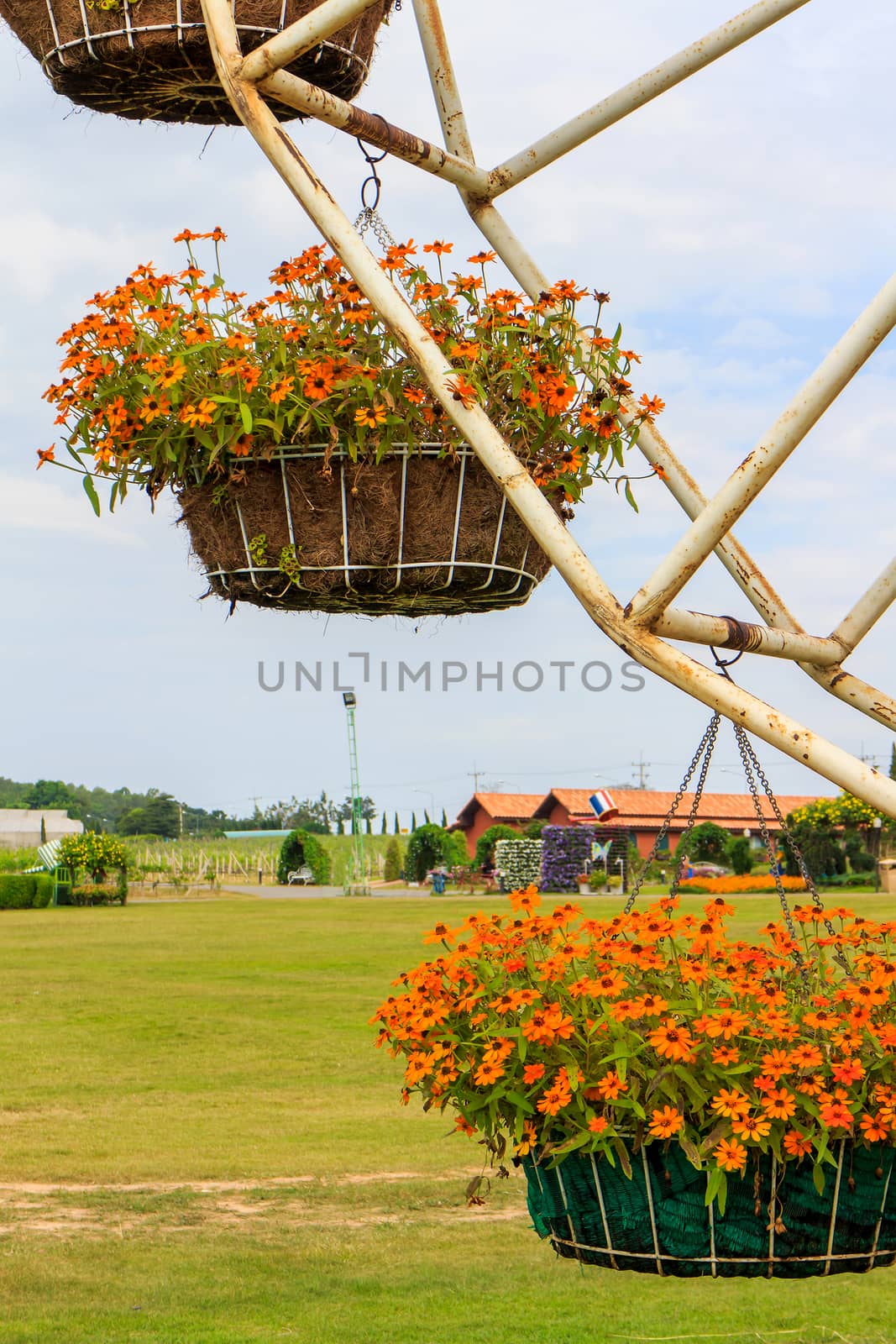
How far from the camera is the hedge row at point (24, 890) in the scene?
29.3m

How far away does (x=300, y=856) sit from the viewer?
44.5 meters

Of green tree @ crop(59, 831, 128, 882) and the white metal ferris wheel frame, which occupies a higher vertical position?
the white metal ferris wheel frame

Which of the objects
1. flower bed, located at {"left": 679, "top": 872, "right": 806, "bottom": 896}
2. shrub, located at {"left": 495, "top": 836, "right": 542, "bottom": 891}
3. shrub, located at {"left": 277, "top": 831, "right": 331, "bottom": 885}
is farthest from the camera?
shrub, located at {"left": 277, "top": 831, "right": 331, "bottom": 885}

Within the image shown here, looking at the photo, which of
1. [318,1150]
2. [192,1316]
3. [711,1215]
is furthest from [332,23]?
[318,1150]

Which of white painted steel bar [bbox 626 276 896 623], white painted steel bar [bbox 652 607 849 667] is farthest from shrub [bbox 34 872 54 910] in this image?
white painted steel bar [bbox 626 276 896 623]

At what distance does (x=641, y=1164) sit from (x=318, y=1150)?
643 cm

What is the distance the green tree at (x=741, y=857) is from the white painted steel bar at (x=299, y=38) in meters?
36.3

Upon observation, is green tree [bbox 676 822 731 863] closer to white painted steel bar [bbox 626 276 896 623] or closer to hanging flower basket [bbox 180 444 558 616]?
hanging flower basket [bbox 180 444 558 616]

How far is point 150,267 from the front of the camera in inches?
90.4

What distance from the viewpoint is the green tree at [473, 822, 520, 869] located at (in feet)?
127

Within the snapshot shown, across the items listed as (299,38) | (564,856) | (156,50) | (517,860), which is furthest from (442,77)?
(517,860)

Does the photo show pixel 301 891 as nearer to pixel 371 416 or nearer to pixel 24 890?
pixel 24 890

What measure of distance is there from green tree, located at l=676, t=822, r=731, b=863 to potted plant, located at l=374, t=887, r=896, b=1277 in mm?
35818

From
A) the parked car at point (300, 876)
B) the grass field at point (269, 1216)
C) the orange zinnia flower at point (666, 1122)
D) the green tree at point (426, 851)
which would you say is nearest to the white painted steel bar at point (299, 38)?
the orange zinnia flower at point (666, 1122)
